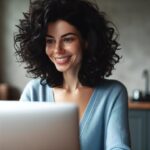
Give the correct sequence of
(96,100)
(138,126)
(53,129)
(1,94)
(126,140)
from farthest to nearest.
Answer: (1,94), (138,126), (96,100), (126,140), (53,129)

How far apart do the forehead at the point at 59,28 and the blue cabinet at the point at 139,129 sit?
2.26 meters

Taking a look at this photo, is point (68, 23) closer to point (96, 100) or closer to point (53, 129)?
point (96, 100)

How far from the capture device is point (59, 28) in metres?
1.31

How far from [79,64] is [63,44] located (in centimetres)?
14

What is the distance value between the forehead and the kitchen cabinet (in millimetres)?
2249

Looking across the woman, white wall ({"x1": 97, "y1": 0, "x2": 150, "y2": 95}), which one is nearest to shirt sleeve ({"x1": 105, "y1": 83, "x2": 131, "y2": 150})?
the woman

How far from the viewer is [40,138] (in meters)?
0.94

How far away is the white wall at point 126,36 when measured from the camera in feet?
12.5

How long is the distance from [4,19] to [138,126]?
75.9 inches

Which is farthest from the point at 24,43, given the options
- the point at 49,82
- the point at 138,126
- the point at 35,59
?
the point at 138,126

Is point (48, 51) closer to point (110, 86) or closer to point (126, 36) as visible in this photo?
point (110, 86)

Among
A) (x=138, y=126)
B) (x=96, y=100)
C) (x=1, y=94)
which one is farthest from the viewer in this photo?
(x=1, y=94)

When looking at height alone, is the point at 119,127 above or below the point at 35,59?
below

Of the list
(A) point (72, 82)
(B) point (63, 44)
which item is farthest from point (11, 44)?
(B) point (63, 44)
